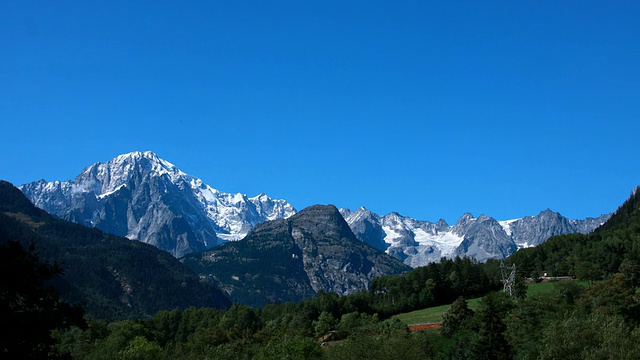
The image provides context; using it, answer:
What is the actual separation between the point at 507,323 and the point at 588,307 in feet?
50.3

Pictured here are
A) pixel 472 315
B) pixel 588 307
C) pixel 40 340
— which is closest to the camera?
pixel 40 340

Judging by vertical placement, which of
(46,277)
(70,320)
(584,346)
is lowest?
(584,346)

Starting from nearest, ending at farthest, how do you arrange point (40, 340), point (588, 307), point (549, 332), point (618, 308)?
point (40, 340)
point (549, 332)
point (618, 308)
point (588, 307)

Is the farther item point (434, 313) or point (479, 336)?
point (434, 313)

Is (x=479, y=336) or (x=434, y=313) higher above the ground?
(x=434, y=313)

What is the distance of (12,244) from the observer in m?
33.3

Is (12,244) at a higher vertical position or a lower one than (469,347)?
higher

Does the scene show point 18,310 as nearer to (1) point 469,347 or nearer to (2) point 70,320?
(2) point 70,320

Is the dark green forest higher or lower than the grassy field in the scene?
lower

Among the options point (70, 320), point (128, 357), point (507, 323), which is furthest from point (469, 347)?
point (70, 320)

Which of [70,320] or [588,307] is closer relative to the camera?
[70,320]

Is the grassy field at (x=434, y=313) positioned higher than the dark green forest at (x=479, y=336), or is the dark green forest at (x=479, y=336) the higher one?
the grassy field at (x=434, y=313)

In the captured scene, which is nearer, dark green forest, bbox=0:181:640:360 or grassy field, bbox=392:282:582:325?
dark green forest, bbox=0:181:640:360

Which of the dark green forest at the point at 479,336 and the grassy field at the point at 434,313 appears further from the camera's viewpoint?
the grassy field at the point at 434,313
